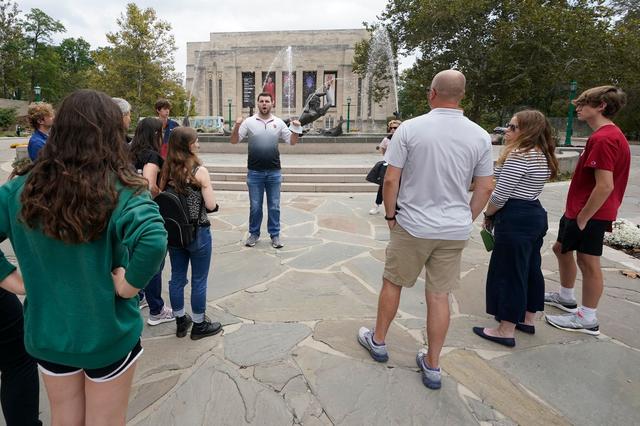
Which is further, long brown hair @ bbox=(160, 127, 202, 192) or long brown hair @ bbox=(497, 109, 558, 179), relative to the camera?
long brown hair @ bbox=(497, 109, 558, 179)

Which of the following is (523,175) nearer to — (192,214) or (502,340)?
(502,340)

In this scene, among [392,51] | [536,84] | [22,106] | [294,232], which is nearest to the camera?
[294,232]

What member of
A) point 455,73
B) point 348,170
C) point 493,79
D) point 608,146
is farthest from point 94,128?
point 493,79

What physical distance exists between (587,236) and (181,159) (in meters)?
3.29

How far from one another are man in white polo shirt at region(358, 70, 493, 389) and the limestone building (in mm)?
48017

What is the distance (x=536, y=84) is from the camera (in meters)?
28.0

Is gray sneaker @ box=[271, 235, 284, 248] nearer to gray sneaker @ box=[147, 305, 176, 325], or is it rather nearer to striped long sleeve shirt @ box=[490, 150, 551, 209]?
gray sneaker @ box=[147, 305, 176, 325]

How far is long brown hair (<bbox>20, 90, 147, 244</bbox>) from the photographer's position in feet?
4.30

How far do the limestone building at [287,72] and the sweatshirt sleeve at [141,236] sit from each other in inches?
1943

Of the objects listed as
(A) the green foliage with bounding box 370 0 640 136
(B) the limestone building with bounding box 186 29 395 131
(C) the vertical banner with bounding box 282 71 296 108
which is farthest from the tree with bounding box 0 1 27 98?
(A) the green foliage with bounding box 370 0 640 136

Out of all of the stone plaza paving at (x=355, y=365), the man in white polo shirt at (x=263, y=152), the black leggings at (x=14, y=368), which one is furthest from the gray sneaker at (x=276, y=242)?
the black leggings at (x=14, y=368)

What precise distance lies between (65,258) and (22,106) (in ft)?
180

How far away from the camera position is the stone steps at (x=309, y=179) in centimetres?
997

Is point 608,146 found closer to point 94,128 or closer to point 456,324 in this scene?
point 456,324
